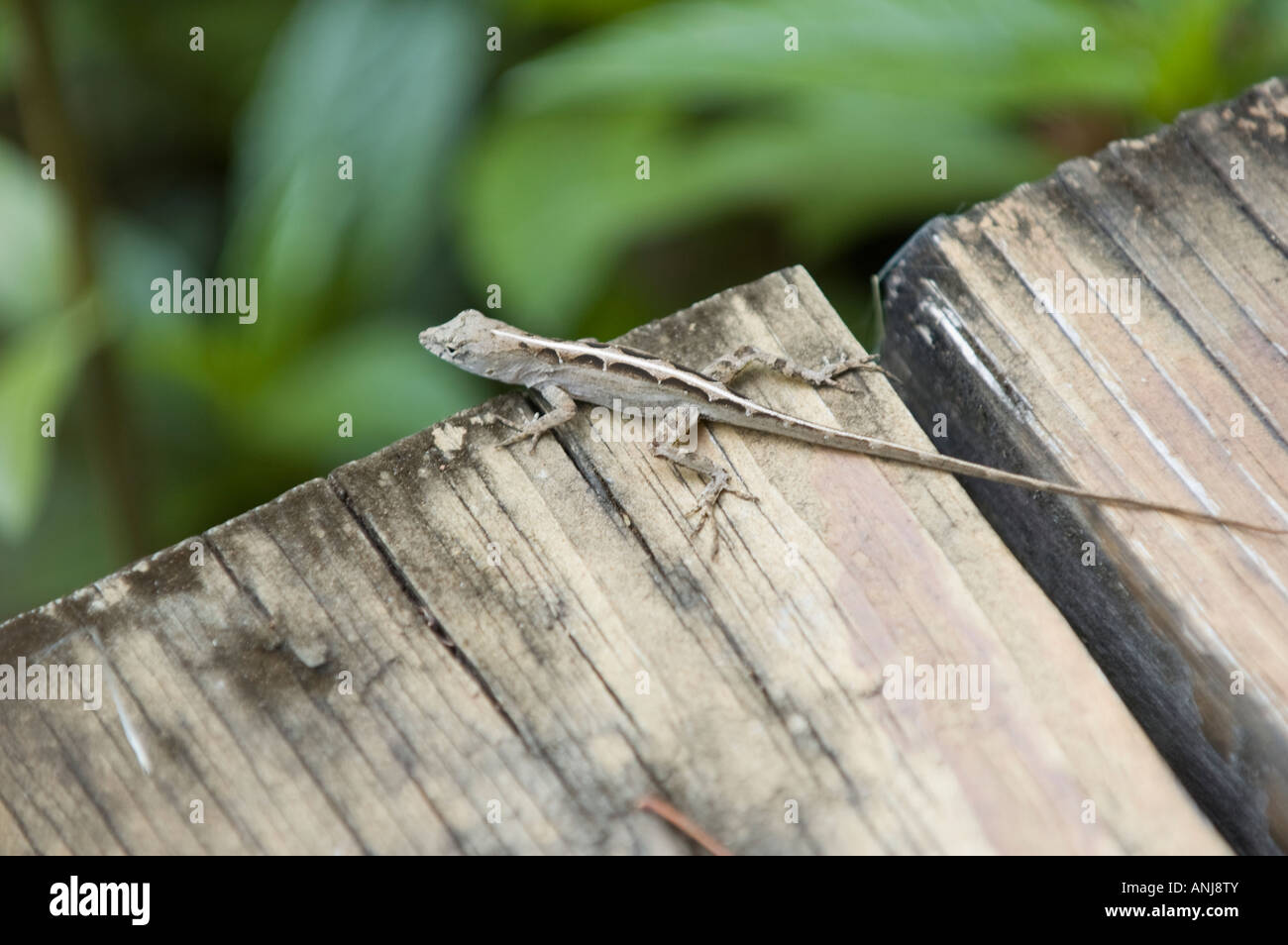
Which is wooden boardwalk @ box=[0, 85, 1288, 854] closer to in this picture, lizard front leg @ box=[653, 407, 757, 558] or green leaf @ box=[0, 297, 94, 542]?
lizard front leg @ box=[653, 407, 757, 558]

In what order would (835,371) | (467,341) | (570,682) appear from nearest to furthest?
(570,682), (835,371), (467,341)

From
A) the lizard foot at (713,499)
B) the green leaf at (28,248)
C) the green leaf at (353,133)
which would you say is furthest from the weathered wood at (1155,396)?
the green leaf at (28,248)

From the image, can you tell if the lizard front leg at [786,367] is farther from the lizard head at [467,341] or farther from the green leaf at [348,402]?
the green leaf at [348,402]

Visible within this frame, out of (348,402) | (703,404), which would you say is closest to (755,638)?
(703,404)

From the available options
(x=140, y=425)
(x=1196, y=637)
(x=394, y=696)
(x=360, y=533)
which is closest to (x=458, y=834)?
(x=394, y=696)

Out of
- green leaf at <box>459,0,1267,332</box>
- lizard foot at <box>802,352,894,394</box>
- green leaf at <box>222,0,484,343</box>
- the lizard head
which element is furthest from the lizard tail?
green leaf at <box>222,0,484,343</box>

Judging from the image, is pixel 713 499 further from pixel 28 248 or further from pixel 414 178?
pixel 28 248
